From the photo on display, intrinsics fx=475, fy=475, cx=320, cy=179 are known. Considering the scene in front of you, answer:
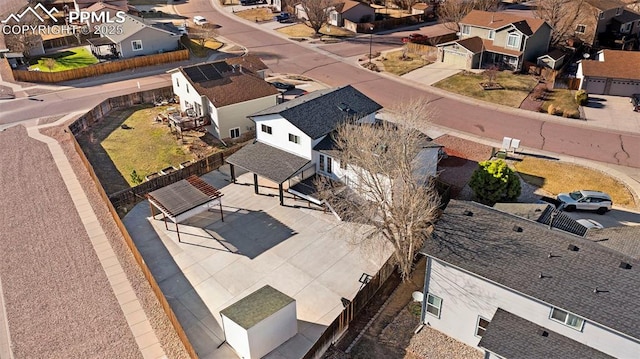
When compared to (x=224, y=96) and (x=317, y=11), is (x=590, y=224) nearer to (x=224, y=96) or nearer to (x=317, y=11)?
(x=224, y=96)

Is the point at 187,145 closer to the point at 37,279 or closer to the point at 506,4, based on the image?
the point at 37,279

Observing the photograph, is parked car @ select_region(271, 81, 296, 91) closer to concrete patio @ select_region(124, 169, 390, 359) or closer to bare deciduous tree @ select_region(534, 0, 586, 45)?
concrete patio @ select_region(124, 169, 390, 359)

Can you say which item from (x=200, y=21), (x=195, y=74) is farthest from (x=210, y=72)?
(x=200, y=21)

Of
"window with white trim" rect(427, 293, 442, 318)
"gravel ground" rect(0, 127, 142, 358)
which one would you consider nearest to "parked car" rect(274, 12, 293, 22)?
"gravel ground" rect(0, 127, 142, 358)

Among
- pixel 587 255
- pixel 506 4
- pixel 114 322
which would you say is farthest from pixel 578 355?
pixel 506 4

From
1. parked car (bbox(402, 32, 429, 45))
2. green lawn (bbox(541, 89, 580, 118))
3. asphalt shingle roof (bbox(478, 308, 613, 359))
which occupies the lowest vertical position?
asphalt shingle roof (bbox(478, 308, 613, 359))

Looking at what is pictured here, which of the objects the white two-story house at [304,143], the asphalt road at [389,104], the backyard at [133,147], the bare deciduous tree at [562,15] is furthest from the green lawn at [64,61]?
the bare deciduous tree at [562,15]
